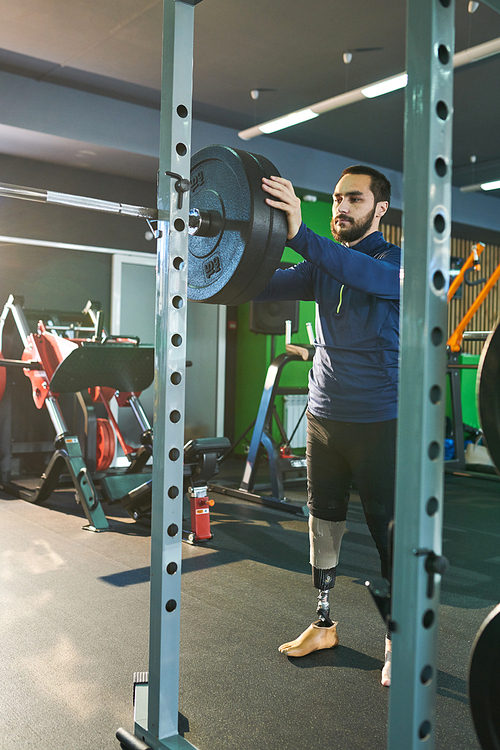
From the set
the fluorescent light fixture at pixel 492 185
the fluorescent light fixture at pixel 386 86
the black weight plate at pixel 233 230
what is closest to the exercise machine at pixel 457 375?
the fluorescent light fixture at pixel 492 185

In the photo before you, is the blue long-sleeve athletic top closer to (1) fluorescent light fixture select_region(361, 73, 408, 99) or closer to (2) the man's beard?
(2) the man's beard

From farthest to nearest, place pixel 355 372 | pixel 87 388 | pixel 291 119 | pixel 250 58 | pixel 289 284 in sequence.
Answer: pixel 291 119 → pixel 250 58 → pixel 87 388 → pixel 289 284 → pixel 355 372

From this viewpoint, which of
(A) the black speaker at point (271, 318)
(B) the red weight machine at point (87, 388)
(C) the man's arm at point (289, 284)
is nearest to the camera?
(C) the man's arm at point (289, 284)

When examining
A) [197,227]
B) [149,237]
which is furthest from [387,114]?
[197,227]

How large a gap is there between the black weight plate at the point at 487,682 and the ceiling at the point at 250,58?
13.0ft

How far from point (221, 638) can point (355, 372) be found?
1.14 metres

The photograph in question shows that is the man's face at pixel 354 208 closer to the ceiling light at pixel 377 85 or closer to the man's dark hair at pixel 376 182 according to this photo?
the man's dark hair at pixel 376 182

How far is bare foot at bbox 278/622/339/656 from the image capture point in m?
2.19

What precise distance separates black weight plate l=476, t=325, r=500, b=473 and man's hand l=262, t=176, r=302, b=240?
0.67 metres

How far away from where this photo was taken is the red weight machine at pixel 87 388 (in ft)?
13.0

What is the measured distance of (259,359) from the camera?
705cm

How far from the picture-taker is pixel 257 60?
4.72 metres

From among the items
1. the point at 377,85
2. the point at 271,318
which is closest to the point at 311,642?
the point at 271,318

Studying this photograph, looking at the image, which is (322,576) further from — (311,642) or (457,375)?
(457,375)
